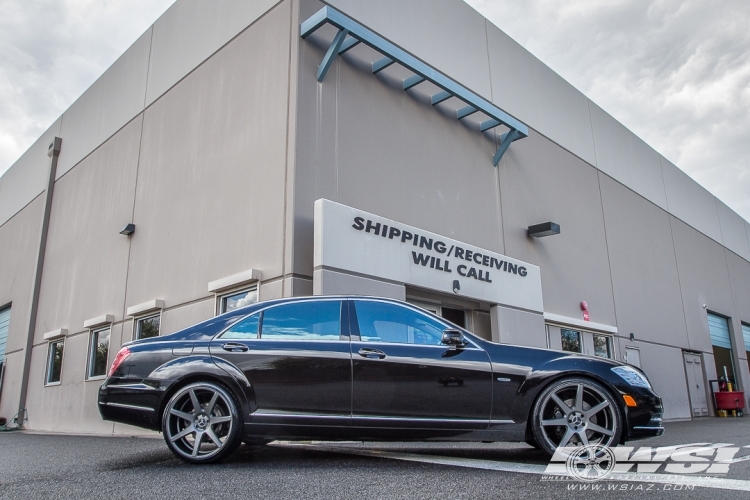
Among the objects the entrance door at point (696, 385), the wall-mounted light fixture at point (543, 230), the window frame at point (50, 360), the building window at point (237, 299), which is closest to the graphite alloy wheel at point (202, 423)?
the building window at point (237, 299)

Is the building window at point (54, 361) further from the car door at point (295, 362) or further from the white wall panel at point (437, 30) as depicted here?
the car door at point (295, 362)

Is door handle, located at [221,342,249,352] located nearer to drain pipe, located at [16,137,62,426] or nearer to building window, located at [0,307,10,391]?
drain pipe, located at [16,137,62,426]

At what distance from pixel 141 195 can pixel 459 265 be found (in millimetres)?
7221

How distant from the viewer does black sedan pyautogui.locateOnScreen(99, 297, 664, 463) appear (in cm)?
482

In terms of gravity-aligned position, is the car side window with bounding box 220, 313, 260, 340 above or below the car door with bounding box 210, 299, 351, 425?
above

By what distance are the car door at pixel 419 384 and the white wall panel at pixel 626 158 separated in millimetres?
14530

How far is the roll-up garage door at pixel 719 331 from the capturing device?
21.8 meters

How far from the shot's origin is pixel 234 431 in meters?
4.81

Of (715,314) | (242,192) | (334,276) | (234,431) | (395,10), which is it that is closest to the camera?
(234,431)

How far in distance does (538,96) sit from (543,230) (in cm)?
449

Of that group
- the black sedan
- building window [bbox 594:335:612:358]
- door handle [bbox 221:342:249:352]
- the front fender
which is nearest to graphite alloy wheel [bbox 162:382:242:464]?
the black sedan

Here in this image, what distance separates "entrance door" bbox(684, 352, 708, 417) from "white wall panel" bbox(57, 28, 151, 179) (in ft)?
58.2

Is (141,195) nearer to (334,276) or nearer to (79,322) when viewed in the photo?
(79,322)

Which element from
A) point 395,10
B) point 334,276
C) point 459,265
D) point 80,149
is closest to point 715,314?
point 459,265
